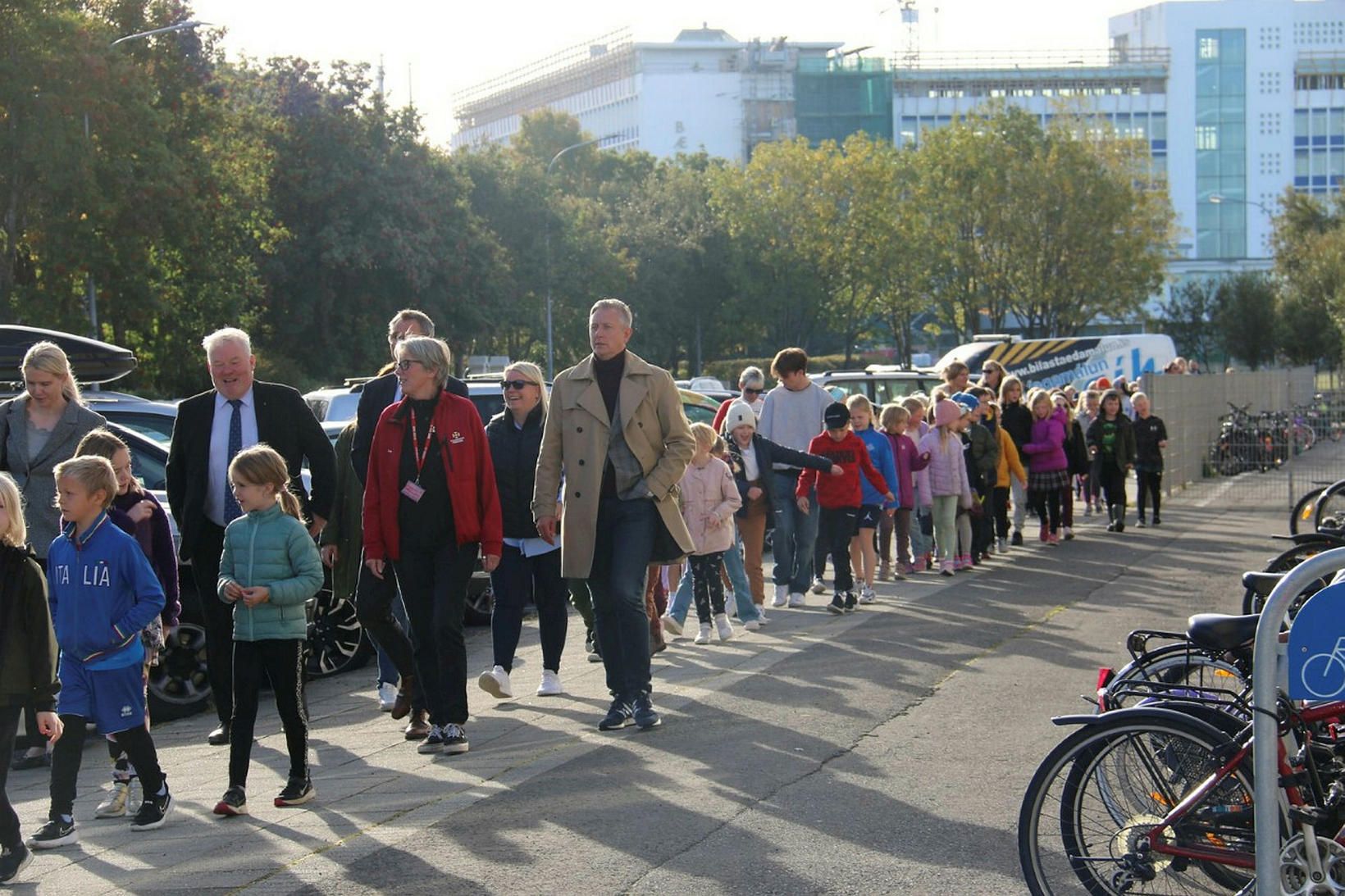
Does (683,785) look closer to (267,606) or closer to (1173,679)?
(267,606)

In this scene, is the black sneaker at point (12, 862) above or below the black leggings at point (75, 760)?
below

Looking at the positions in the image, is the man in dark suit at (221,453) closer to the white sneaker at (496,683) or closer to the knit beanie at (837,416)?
the white sneaker at (496,683)

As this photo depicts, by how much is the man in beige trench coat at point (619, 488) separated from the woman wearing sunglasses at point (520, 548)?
0.84m

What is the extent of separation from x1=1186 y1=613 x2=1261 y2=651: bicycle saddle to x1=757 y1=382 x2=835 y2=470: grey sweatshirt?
27.7 feet

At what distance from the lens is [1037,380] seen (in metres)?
41.4

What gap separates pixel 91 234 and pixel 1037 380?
2263 cm

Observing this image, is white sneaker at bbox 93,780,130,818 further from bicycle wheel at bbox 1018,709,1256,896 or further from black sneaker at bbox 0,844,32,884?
bicycle wheel at bbox 1018,709,1256,896

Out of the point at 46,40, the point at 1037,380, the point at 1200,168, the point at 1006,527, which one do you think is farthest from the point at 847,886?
the point at 1200,168

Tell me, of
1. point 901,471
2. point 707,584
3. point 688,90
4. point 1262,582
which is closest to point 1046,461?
point 901,471

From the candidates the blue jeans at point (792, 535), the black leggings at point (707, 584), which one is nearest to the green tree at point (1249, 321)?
the blue jeans at point (792, 535)

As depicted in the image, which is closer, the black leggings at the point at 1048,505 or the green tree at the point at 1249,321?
the black leggings at the point at 1048,505

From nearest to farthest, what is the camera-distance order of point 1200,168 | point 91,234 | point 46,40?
point 46,40
point 91,234
point 1200,168

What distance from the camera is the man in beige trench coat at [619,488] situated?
26.5 feet

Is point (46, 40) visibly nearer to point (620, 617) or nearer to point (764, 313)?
point (620, 617)
